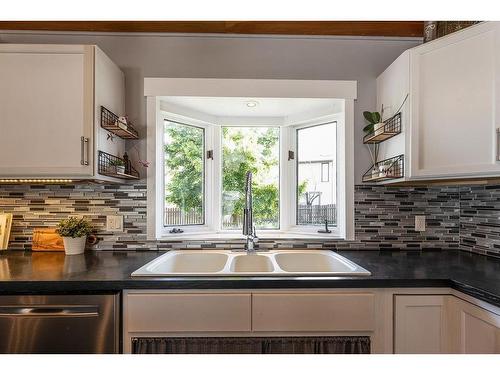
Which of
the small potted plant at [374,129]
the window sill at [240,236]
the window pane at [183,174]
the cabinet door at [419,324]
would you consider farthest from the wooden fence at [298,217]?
the cabinet door at [419,324]

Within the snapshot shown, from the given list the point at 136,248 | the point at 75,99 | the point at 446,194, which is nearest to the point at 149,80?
the point at 75,99

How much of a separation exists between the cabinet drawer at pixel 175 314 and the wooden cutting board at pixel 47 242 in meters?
0.87

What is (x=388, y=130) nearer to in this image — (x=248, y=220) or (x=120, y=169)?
(x=248, y=220)

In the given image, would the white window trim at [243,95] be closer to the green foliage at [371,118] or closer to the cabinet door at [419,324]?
the green foliage at [371,118]

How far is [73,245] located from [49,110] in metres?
0.78

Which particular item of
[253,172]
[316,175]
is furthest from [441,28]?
[253,172]

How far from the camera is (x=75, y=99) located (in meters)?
1.46

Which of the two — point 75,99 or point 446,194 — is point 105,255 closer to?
point 75,99

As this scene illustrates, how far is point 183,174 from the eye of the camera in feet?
6.84

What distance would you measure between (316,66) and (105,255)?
5.90 ft

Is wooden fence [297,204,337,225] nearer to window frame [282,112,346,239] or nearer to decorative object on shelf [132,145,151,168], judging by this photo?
window frame [282,112,346,239]

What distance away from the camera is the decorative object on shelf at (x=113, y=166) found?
1519mm

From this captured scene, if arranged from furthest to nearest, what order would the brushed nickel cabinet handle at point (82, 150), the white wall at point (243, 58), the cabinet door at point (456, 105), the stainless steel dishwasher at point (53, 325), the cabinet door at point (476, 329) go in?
the white wall at point (243, 58), the brushed nickel cabinet handle at point (82, 150), the cabinet door at point (456, 105), the stainless steel dishwasher at point (53, 325), the cabinet door at point (476, 329)

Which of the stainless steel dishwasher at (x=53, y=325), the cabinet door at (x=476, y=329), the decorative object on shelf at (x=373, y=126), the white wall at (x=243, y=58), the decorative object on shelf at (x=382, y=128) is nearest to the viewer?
the cabinet door at (x=476, y=329)
